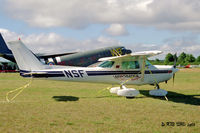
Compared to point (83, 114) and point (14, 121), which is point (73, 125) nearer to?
point (83, 114)

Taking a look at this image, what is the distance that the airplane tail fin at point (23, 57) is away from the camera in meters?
8.66

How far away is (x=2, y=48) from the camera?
29766 millimetres

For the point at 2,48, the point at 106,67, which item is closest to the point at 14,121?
the point at 106,67

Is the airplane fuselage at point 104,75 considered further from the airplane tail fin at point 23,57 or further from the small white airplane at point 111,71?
the airplane tail fin at point 23,57

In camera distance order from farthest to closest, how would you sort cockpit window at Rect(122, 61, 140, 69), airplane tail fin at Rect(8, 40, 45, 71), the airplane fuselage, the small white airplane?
cockpit window at Rect(122, 61, 140, 69) → the airplane fuselage → the small white airplane → airplane tail fin at Rect(8, 40, 45, 71)

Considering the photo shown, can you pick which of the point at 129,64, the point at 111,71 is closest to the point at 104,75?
the point at 111,71

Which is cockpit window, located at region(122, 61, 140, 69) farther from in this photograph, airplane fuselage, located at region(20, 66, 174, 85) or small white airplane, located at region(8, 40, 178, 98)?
airplane fuselage, located at region(20, 66, 174, 85)

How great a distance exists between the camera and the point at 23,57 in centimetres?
891

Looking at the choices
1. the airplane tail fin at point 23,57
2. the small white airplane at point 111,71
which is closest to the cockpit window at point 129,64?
the small white airplane at point 111,71

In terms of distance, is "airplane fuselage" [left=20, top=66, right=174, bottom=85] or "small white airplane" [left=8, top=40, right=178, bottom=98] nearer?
"small white airplane" [left=8, top=40, right=178, bottom=98]

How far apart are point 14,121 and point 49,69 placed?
435 centimetres

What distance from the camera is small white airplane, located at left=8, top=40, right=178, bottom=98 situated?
29.5 ft

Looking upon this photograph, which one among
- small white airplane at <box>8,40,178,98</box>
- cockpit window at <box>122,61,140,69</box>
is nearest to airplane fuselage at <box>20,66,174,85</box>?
small white airplane at <box>8,40,178,98</box>

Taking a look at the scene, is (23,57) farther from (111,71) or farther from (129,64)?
(129,64)
